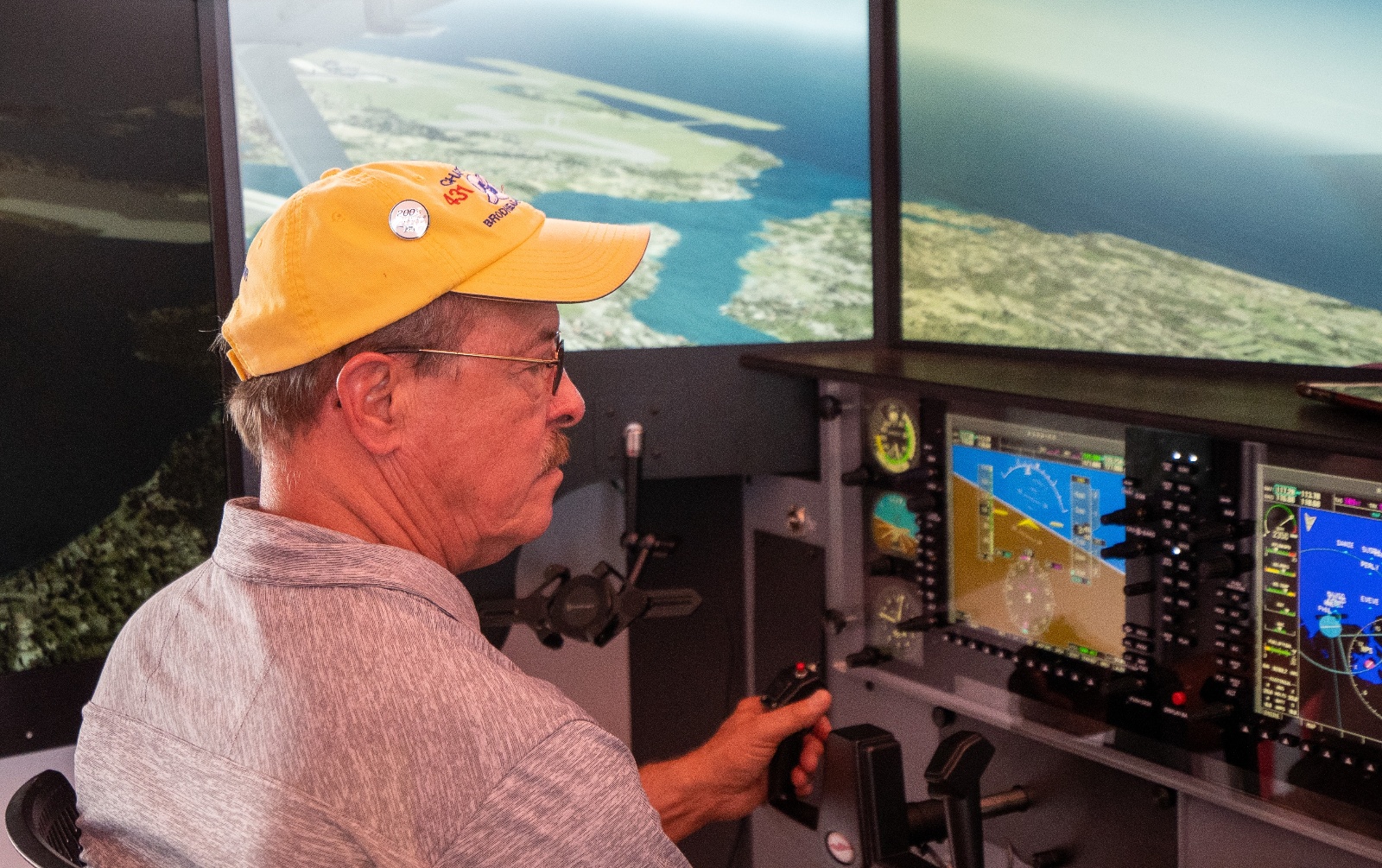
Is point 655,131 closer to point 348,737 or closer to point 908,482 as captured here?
point 908,482

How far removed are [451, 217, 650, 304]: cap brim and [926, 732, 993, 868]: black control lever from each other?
0.59 metres

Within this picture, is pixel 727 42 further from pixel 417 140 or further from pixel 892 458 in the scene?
pixel 892 458

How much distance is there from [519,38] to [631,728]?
1.34m

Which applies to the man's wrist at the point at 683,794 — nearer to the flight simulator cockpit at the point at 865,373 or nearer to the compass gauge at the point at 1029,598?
the flight simulator cockpit at the point at 865,373

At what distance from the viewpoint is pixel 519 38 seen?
2076 millimetres

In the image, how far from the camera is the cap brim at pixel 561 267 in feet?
3.30

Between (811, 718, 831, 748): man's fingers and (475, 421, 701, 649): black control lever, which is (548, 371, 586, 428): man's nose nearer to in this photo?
(811, 718, 831, 748): man's fingers

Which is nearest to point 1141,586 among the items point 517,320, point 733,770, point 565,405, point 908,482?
point 908,482

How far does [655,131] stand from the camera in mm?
2145

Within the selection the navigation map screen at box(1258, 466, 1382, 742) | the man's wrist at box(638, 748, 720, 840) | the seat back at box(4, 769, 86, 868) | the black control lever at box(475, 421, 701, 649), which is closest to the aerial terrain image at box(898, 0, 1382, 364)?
the navigation map screen at box(1258, 466, 1382, 742)

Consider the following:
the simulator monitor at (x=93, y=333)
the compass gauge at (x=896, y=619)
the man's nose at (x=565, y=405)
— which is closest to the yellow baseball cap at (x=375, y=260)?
the man's nose at (x=565, y=405)

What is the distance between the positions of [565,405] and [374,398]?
0.71 ft

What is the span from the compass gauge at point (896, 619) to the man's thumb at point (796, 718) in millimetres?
645

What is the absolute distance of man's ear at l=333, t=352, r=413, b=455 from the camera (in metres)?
0.96
